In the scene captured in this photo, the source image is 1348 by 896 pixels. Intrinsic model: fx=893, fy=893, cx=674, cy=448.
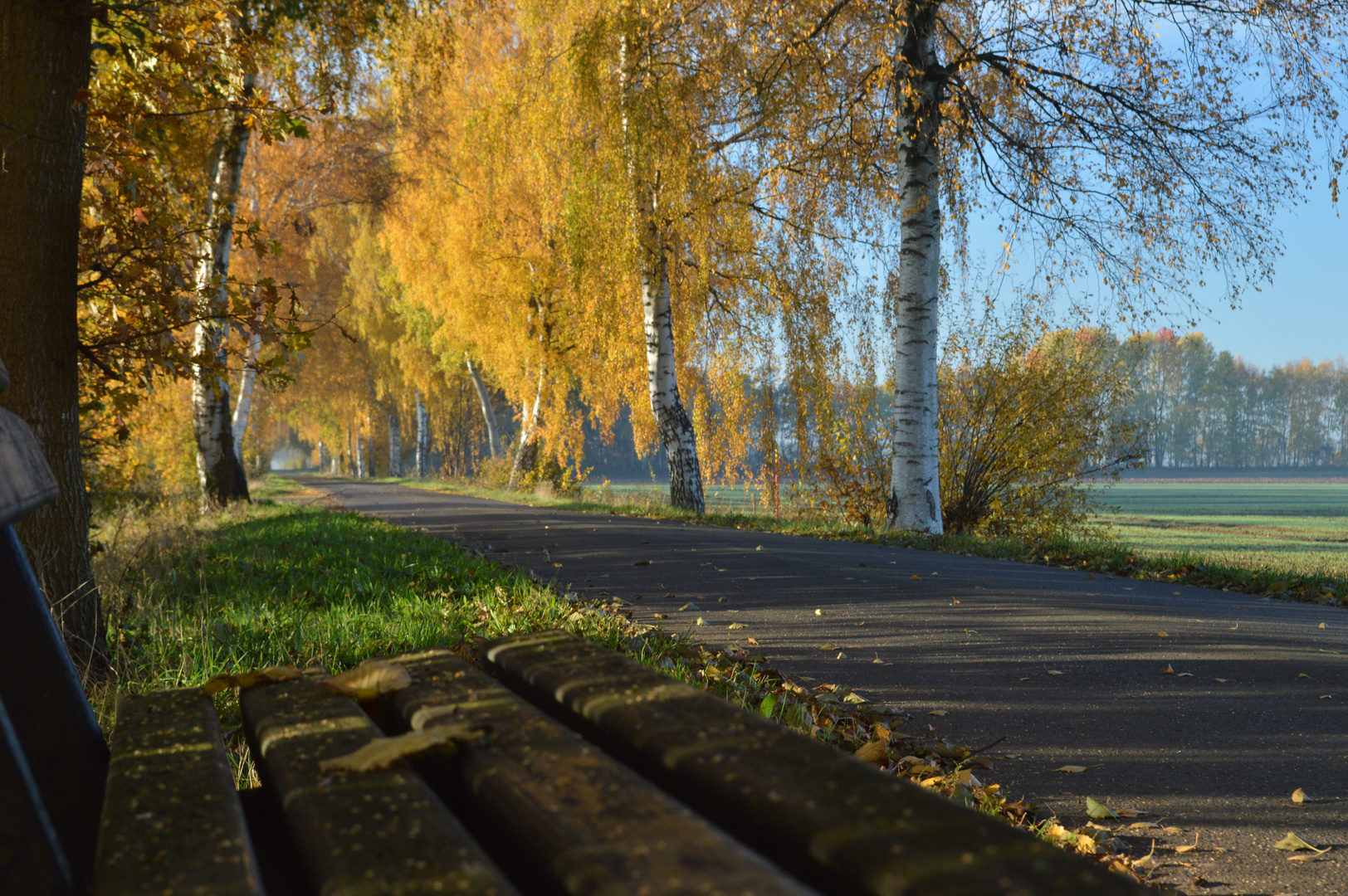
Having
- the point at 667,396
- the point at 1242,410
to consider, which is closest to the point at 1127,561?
the point at 667,396

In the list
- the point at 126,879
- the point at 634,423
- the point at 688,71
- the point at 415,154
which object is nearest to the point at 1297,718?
the point at 126,879

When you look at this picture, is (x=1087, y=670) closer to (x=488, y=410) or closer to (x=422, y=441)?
(x=488, y=410)

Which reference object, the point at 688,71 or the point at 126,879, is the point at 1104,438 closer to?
the point at 688,71

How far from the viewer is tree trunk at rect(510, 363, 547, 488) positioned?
858 inches

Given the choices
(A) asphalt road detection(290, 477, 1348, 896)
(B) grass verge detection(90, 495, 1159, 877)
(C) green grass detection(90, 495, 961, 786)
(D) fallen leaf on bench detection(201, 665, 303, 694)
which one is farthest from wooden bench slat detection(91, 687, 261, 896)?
(A) asphalt road detection(290, 477, 1348, 896)

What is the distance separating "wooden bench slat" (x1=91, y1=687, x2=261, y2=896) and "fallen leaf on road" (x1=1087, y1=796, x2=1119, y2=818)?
246 centimetres

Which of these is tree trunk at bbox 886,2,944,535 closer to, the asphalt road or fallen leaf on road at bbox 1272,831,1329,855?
the asphalt road

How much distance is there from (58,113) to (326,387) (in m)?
35.3

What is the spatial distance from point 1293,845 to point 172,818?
2.85 m

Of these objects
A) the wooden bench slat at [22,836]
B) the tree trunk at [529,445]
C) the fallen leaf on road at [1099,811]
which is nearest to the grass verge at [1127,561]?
the fallen leaf on road at [1099,811]

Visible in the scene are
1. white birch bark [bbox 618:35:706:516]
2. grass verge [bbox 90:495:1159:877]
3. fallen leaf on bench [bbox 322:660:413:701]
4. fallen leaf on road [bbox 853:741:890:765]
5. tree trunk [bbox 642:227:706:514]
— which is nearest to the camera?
fallen leaf on bench [bbox 322:660:413:701]

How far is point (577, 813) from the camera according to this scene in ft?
3.33

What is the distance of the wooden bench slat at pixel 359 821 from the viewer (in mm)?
914

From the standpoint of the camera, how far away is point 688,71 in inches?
488
